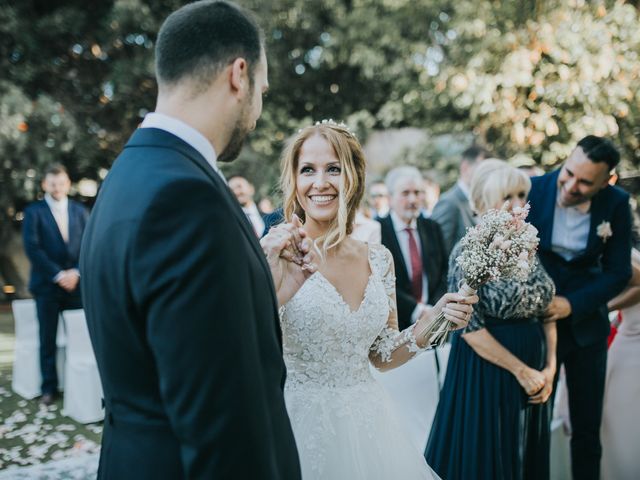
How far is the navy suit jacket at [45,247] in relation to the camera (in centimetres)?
600

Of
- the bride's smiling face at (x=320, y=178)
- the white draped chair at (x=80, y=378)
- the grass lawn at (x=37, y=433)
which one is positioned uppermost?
the bride's smiling face at (x=320, y=178)

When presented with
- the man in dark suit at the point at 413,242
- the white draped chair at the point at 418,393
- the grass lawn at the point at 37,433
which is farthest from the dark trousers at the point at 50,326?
the white draped chair at the point at 418,393

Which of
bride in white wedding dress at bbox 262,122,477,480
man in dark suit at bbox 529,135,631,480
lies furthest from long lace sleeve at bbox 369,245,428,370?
man in dark suit at bbox 529,135,631,480

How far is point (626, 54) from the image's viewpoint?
343 inches

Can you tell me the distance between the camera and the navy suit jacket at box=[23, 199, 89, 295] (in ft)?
19.7

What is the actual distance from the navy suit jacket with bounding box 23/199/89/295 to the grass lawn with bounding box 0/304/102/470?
46.6 inches

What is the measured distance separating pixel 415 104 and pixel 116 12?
20.0 ft

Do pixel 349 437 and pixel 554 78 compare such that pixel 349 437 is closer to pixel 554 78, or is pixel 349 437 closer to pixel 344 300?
pixel 344 300

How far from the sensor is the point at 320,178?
2562mm

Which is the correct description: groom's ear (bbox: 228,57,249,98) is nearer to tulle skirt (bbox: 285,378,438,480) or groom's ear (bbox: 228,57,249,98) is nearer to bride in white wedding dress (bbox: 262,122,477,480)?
bride in white wedding dress (bbox: 262,122,477,480)

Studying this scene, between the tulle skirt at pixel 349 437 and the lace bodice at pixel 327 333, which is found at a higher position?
the lace bodice at pixel 327 333

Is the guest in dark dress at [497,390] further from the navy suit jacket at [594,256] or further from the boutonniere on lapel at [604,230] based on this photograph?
the boutonniere on lapel at [604,230]

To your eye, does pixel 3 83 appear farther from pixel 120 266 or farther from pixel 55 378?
pixel 120 266

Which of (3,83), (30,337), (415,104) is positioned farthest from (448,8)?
(30,337)
